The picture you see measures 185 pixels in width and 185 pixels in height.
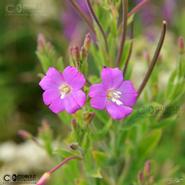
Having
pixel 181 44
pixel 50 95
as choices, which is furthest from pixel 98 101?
pixel 181 44

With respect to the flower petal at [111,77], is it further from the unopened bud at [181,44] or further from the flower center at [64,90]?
the unopened bud at [181,44]

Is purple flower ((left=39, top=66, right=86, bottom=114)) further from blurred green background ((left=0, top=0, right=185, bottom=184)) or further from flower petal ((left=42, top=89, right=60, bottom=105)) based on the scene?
blurred green background ((left=0, top=0, right=185, bottom=184))

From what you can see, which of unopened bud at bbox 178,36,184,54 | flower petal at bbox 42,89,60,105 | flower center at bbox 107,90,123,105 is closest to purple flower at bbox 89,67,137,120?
flower center at bbox 107,90,123,105

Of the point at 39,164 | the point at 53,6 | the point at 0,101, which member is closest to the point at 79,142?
the point at 39,164

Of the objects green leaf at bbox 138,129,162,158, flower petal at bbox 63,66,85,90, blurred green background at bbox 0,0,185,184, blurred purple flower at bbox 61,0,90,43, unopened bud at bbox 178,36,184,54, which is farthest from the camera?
blurred purple flower at bbox 61,0,90,43

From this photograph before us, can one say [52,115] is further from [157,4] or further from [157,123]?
[157,123]

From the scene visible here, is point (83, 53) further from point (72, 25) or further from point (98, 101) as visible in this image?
point (72, 25)
